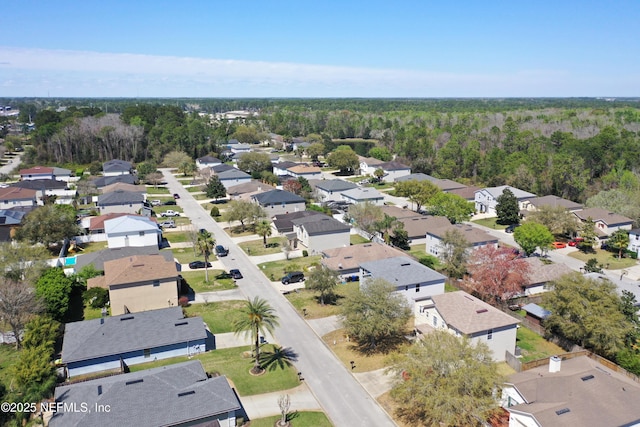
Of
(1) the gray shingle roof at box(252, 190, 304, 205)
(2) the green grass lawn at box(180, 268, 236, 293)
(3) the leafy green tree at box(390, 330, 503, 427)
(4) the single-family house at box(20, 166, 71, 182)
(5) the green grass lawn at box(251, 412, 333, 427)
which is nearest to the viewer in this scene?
(3) the leafy green tree at box(390, 330, 503, 427)

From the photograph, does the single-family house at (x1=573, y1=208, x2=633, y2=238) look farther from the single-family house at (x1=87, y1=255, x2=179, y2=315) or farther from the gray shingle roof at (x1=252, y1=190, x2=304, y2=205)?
the single-family house at (x1=87, y1=255, x2=179, y2=315)

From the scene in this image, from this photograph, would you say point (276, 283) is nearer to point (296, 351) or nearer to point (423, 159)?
point (296, 351)

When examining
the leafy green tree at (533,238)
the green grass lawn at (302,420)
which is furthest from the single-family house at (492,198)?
the green grass lawn at (302,420)

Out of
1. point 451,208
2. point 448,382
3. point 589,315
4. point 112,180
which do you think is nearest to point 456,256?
point 589,315

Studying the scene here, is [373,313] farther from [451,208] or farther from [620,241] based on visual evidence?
[620,241]

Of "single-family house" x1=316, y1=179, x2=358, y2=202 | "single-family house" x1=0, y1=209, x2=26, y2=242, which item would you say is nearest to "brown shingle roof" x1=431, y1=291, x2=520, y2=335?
"single-family house" x1=316, y1=179, x2=358, y2=202

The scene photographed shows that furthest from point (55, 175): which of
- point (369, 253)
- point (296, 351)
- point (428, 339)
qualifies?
point (428, 339)
